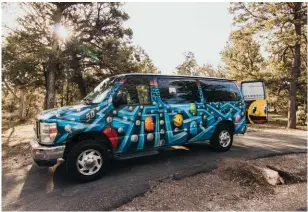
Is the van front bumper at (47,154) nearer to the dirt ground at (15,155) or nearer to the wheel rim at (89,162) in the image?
the wheel rim at (89,162)

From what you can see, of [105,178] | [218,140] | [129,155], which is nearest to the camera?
[105,178]

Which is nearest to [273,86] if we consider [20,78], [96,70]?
[96,70]

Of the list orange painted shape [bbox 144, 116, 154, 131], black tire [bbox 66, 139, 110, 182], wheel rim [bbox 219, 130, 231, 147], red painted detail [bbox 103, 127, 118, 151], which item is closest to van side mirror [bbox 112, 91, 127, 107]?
red painted detail [bbox 103, 127, 118, 151]

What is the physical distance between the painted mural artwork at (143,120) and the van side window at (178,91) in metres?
0.12

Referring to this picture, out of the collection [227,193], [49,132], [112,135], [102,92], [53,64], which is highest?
[53,64]

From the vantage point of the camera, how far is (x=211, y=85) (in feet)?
21.2

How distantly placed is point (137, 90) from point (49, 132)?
6.60ft

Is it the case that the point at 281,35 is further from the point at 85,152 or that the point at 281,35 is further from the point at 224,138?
the point at 85,152

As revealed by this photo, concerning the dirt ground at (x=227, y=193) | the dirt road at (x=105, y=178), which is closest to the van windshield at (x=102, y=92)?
the dirt road at (x=105, y=178)

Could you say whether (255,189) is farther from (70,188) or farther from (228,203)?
(70,188)

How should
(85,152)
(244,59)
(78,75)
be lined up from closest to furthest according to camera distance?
(85,152) < (78,75) < (244,59)

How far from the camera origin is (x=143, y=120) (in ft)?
16.8

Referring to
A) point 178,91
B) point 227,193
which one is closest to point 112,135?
point 178,91

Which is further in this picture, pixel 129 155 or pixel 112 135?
pixel 129 155
